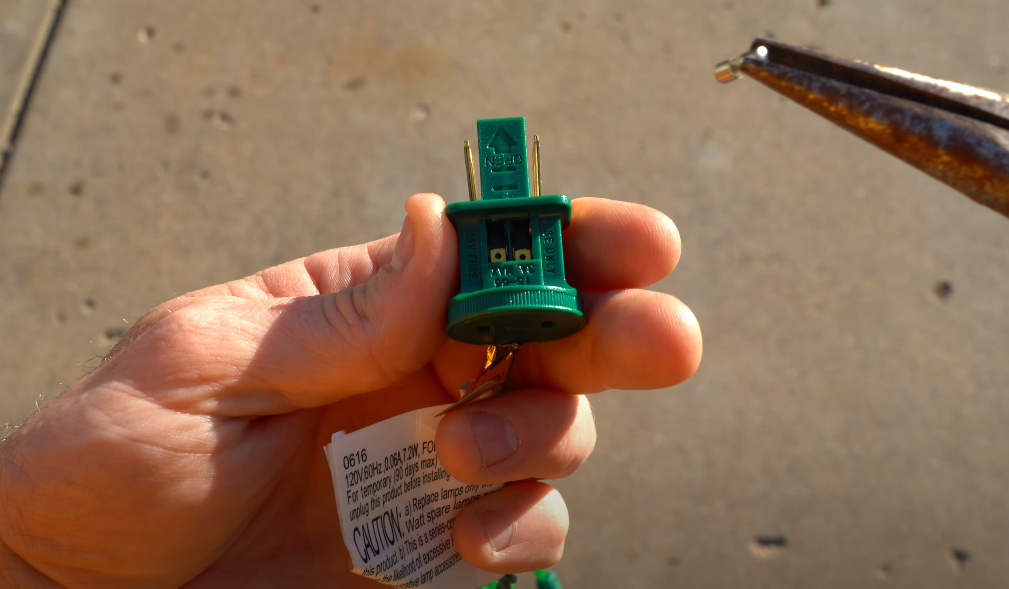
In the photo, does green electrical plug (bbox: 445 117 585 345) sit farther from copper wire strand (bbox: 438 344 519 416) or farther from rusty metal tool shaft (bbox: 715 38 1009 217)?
rusty metal tool shaft (bbox: 715 38 1009 217)

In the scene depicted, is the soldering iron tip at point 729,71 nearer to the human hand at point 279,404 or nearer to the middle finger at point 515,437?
the human hand at point 279,404

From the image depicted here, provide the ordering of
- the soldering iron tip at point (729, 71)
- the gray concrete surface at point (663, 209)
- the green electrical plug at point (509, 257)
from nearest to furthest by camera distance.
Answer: the green electrical plug at point (509, 257), the soldering iron tip at point (729, 71), the gray concrete surface at point (663, 209)

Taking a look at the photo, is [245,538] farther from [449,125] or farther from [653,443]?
[449,125]

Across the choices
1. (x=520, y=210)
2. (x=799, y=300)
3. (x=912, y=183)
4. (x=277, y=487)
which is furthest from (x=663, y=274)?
(x=912, y=183)

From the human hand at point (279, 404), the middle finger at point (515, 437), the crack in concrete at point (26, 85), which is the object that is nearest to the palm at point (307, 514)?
the human hand at point (279, 404)

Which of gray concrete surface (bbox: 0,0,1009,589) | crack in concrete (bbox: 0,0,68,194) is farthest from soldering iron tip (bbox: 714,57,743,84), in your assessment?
crack in concrete (bbox: 0,0,68,194)

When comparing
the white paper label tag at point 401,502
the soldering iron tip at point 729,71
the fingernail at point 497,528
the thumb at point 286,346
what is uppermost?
the soldering iron tip at point 729,71

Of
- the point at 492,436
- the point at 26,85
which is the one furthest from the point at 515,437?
the point at 26,85
